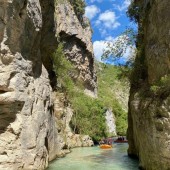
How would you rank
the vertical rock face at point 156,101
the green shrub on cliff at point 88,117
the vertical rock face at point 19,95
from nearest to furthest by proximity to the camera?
the vertical rock face at point 156,101 < the vertical rock face at point 19,95 < the green shrub on cliff at point 88,117

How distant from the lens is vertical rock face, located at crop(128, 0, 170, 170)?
1553 cm

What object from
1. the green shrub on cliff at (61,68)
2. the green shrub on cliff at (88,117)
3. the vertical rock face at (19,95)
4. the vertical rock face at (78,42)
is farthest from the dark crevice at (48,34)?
the vertical rock face at (78,42)

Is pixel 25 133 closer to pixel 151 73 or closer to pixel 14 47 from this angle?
pixel 14 47

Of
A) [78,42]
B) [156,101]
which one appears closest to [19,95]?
[156,101]

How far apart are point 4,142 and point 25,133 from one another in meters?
1.41

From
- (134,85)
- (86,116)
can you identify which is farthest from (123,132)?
(134,85)

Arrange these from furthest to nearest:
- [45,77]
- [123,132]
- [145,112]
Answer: [123,132] < [45,77] < [145,112]

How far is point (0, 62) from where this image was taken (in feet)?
53.7

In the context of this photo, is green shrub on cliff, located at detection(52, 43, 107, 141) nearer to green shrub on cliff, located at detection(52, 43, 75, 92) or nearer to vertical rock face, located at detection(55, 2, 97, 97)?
green shrub on cliff, located at detection(52, 43, 75, 92)

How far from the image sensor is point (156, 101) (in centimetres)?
1653

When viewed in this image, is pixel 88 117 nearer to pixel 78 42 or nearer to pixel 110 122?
pixel 110 122

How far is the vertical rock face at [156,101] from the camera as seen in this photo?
611 inches

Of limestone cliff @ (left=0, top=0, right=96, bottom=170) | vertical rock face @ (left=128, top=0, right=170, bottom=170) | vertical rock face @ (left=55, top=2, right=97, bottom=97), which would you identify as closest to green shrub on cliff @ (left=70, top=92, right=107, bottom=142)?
vertical rock face @ (left=55, top=2, right=97, bottom=97)

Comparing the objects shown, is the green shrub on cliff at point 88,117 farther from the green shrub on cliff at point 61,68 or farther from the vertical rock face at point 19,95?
the vertical rock face at point 19,95
